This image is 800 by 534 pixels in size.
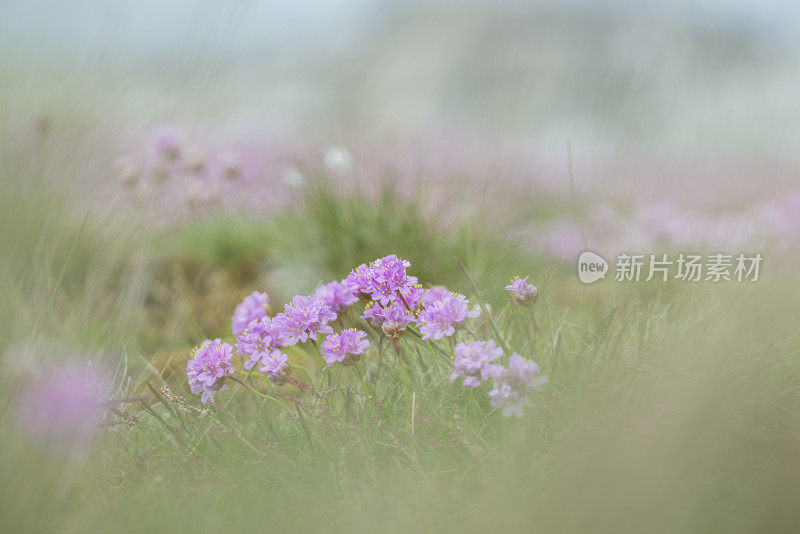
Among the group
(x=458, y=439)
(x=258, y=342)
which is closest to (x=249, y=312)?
(x=258, y=342)

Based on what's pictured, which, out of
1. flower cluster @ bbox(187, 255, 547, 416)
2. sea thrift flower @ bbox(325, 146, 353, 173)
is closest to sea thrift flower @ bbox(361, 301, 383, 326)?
flower cluster @ bbox(187, 255, 547, 416)

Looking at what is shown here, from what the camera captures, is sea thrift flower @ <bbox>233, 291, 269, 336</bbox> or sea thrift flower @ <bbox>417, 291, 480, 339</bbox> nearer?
sea thrift flower @ <bbox>417, 291, 480, 339</bbox>

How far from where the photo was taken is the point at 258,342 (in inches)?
60.8

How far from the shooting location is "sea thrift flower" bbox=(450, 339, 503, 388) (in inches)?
53.2

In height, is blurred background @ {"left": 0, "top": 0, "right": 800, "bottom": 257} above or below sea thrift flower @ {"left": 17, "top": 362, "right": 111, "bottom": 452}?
above

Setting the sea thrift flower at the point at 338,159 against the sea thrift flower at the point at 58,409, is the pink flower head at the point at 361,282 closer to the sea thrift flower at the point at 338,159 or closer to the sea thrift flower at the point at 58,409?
the sea thrift flower at the point at 58,409

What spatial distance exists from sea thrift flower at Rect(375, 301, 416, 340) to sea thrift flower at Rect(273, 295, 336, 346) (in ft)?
0.37

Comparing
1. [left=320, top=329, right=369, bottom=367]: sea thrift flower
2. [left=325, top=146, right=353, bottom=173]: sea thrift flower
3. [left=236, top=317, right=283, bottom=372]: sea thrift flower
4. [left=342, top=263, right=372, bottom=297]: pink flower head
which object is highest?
[left=342, top=263, right=372, bottom=297]: pink flower head

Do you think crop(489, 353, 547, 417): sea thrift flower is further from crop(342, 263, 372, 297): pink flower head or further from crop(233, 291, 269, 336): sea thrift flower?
crop(233, 291, 269, 336): sea thrift flower

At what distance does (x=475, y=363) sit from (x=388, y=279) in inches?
10.6

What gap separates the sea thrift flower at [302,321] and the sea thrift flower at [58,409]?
1.18 ft

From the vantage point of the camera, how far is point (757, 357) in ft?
5.22

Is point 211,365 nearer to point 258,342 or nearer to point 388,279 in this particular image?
point 258,342

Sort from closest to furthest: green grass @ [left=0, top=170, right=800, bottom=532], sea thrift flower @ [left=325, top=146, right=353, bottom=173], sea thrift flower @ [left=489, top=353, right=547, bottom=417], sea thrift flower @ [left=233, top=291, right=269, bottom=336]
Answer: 1. green grass @ [left=0, top=170, right=800, bottom=532]
2. sea thrift flower @ [left=489, top=353, right=547, bottom=417]
3. sea thrift flower @ [left=233, top=291, right=269, bottom=336]
4. sea thrift flower @ [left=325, top=146, right=353, bottom=173]
